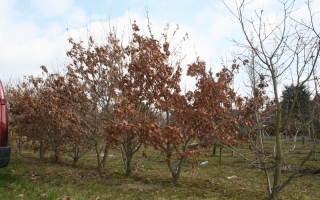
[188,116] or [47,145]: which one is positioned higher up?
[188,116]

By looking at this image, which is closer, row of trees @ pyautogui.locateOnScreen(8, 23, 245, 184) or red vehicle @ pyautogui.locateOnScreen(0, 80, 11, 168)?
red vehicle @ pyautogui.locateOnScreen(0, 80, 11, 168)

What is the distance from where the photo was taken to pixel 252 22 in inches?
253

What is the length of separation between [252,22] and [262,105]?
2.49m

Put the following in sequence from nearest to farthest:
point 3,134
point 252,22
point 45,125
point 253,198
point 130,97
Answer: point 3,134, point 252,22, point 253,198, point 130,97, point 45,125

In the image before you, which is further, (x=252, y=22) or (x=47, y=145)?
(x=47, y=145)

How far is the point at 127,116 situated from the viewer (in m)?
9.41

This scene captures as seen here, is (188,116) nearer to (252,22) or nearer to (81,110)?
(252,22)

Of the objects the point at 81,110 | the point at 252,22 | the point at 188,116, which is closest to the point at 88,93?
the point at 81,110

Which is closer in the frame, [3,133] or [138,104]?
[3,133]

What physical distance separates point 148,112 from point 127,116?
2.06 ft

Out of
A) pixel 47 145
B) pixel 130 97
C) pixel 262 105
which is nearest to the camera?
pixel 262 105

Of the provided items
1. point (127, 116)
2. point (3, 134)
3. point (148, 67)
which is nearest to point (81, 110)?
point (127, 116)

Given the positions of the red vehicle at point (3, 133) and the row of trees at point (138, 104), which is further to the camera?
the row of trees at point (138, 104)

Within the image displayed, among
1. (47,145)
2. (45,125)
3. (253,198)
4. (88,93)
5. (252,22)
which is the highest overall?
(252,22)
